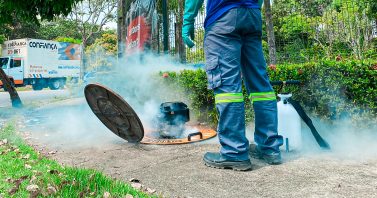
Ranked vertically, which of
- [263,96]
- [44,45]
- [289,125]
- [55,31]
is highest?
[55,31]

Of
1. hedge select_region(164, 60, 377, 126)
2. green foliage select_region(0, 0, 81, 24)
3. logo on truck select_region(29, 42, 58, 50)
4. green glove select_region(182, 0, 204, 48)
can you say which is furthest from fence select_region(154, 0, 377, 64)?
logo on truck select_region(29, 42, 58, 50)

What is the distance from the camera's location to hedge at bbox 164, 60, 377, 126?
346cm

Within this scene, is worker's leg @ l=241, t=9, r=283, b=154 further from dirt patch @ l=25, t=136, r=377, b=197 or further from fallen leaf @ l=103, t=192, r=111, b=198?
fallen leaf @ l=103, t=192, r=111, b=198

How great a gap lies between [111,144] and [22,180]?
4.90 feet

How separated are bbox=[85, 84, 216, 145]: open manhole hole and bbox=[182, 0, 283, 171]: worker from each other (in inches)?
42.4

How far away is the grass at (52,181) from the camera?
212cm

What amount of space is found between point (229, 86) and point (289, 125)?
2.92 ft

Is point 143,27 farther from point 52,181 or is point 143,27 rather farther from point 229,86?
point 52,181

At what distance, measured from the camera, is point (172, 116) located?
4.19 metres

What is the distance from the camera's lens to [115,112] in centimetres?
374

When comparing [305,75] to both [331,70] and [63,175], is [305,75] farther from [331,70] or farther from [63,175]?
[63,175]

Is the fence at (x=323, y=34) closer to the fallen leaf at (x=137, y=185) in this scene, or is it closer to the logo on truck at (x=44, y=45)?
the fallen leaf at (x=137, y=185)

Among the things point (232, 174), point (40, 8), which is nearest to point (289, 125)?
point (232, 174)

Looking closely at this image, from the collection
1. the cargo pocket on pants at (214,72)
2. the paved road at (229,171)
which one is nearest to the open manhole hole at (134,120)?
the paved road at (229,171)
